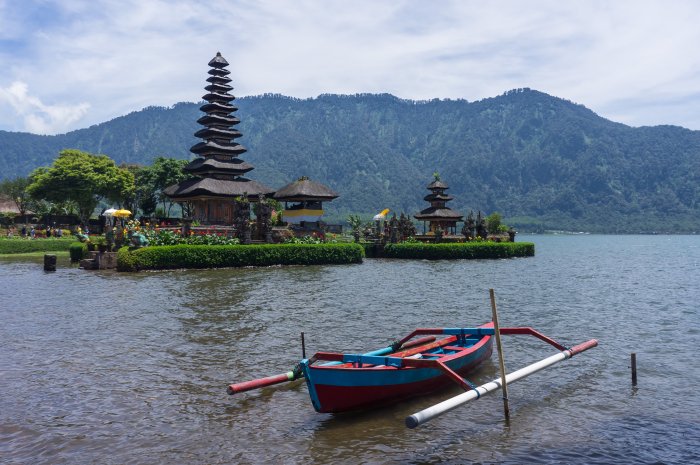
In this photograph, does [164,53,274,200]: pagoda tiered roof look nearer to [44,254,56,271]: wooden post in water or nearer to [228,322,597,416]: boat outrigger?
[44,254,56,271]: wooden post in water

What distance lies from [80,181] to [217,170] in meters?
18.5

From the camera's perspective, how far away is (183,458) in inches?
378

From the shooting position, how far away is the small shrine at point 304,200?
64.2 meters

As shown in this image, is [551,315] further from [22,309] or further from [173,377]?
[22,309]

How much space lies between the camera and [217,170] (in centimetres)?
6425

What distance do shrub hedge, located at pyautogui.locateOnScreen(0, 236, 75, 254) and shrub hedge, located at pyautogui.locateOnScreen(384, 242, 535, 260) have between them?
111ft

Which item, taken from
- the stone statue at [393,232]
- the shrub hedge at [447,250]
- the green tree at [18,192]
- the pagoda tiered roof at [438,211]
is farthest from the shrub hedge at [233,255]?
the green tree at [18,192]

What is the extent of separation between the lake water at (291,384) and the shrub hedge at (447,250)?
88.5ft

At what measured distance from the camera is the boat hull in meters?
10.9

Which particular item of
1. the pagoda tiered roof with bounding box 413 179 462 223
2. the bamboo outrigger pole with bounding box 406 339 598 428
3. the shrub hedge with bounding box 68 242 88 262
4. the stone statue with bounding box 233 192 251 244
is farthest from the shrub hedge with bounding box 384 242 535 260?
the bamboo outrigger pole with bounding box 406 339 598 428

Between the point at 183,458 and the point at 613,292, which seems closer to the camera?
the point at 183,458

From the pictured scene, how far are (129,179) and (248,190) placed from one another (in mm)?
22964

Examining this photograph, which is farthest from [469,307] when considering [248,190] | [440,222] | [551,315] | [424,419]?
[440,222]

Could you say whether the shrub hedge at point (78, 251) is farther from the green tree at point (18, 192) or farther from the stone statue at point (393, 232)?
the green tree at point (18, 192)
